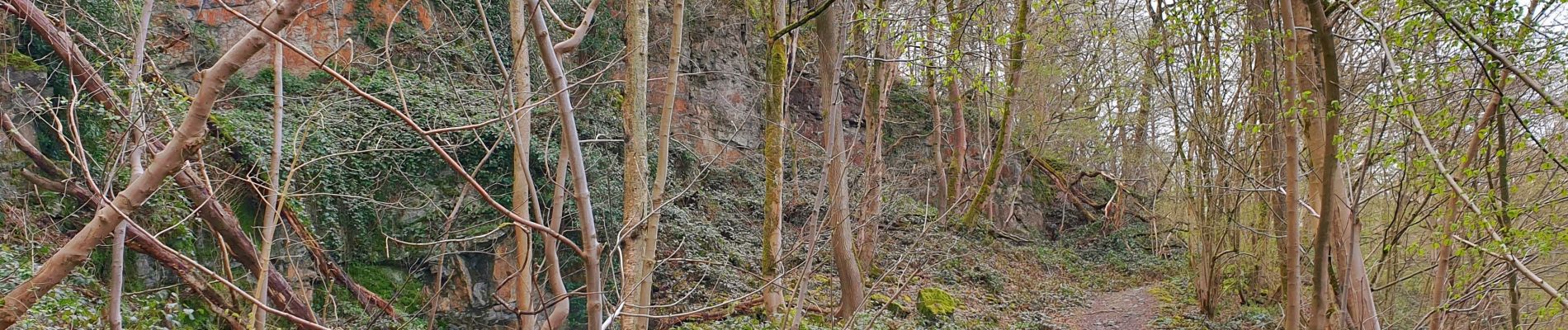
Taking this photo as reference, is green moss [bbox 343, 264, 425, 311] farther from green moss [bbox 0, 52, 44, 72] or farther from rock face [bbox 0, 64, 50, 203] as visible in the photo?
green moss [bbox 0, 52, 44, 72]

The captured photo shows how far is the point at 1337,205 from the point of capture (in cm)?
459

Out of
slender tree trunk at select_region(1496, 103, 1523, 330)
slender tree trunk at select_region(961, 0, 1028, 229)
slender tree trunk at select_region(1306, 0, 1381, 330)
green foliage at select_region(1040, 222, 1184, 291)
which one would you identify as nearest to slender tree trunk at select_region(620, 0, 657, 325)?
slender tree trunk at select_region(1306, 0, 1381, 330)

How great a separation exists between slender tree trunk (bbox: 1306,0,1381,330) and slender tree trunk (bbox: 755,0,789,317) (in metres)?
4.31

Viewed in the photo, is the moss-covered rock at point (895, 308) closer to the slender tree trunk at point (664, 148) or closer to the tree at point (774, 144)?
the tree at point (774, 144)

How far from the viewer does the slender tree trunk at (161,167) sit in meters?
2.17

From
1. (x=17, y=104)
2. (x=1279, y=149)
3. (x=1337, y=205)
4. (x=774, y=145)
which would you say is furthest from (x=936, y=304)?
(x=17, y=104)

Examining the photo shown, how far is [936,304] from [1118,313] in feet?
10.9

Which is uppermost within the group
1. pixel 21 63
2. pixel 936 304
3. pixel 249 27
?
pixel 249 27

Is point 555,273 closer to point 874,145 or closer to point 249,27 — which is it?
point 874,145

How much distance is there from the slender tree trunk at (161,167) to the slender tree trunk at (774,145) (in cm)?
535

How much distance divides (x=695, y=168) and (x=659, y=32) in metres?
2.25

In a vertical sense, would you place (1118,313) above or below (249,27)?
below

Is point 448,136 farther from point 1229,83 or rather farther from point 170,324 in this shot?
point 1229,83

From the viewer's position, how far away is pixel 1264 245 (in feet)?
29.0
